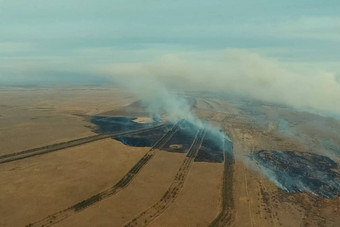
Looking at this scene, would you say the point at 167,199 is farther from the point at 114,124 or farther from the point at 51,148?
the point at 114,124

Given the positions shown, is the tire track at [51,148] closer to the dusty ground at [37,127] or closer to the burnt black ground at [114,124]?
the dusty ground at [37,127]

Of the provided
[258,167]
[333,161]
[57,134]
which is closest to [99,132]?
[57,134]

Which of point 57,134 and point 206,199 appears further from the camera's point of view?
point 57,134

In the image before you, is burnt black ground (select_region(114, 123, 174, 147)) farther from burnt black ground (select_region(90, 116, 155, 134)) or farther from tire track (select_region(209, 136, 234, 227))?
tire track (select_region(209, 136, 234, 227))

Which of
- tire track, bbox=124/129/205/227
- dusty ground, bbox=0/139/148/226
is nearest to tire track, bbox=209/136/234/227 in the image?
tire track, bbox=124/129/205/227

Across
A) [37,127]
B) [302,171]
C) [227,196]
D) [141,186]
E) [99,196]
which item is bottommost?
[99,196]

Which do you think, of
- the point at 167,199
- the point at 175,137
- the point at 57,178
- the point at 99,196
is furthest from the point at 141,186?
the point at 175,137

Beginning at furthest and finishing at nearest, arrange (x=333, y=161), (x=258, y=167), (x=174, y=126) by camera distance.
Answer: (x=174, y=126) → (x=333, y=161) → (x=258, y=167)

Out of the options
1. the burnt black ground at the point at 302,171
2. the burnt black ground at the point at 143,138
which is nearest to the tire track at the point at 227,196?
the burnt black ground at the point at 302,171

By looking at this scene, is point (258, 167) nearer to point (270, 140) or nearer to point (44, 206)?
point (270, 140)
